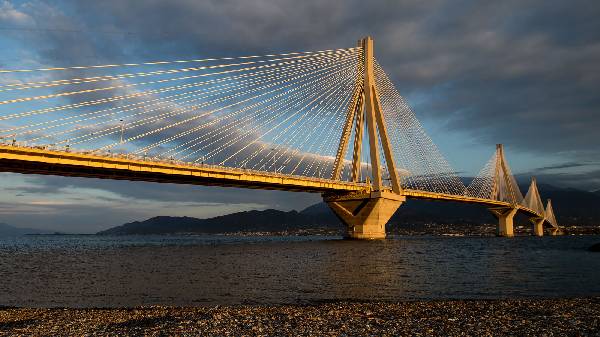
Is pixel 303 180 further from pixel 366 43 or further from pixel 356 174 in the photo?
pixel 366 43

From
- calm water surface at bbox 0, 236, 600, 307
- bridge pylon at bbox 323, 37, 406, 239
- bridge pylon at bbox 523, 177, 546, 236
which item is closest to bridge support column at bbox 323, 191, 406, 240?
bridge pylon at bbox 323, 37, 406, 239

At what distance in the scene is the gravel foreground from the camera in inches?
507

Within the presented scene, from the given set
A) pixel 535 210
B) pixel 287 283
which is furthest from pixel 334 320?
pixel 535 210

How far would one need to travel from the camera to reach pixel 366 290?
23.3 meters

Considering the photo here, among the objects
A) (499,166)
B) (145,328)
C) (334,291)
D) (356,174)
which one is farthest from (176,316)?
(499,166)

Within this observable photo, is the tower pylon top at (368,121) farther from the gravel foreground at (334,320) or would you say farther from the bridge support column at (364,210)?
the gravel foreground at (334,320)

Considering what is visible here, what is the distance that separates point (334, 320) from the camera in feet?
47.4

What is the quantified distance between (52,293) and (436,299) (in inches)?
731

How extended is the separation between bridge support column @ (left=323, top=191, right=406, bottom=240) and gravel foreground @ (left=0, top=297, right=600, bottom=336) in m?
55.4

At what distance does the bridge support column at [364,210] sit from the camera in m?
73.8

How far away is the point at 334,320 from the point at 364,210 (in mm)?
62019

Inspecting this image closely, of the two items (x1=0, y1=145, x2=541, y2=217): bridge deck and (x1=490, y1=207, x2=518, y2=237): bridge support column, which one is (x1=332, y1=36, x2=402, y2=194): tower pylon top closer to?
(x1=0, y1=145, x2=541, y2=217): bridge deck

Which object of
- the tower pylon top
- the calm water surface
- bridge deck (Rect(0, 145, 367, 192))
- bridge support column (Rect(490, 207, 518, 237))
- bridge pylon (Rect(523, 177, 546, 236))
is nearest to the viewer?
the calm water surface

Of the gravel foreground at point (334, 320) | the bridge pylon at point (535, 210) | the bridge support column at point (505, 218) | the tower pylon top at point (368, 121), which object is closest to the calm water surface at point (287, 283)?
the gravel foreground at point (334, 320)
